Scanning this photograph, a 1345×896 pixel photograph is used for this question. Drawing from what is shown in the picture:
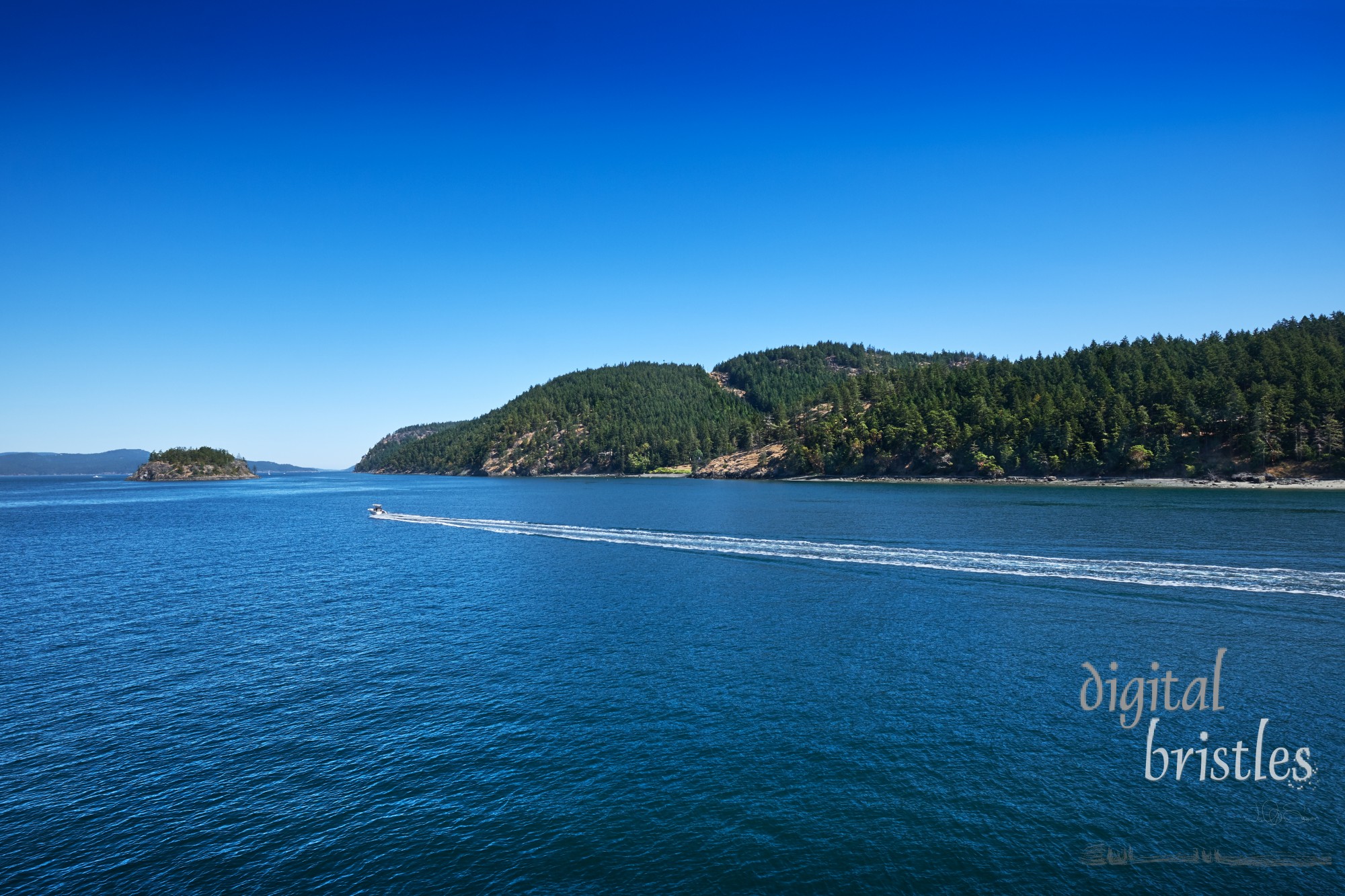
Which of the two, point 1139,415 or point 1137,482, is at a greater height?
point 1139,415

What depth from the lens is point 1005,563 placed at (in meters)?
49.9

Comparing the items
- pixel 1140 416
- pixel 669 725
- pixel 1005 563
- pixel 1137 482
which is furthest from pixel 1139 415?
pixel 669 725

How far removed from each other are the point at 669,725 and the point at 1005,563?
37.7 meters

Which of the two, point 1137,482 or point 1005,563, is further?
point 1137,482

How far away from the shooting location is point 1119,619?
35438 millimetres

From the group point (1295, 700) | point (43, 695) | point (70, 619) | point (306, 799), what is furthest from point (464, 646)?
point (1295, 700)

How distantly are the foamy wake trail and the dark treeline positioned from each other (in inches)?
4151

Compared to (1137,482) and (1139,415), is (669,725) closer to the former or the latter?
(1137,482)

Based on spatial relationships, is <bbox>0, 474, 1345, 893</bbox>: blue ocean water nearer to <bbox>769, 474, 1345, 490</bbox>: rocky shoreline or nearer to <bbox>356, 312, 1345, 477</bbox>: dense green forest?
<bbox>769, 474, 1345, 490</bbox>: rocky shoreline

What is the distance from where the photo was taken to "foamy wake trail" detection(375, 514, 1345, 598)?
40938 millimetres

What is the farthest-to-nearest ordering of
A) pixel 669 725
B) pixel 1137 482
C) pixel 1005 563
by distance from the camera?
1. pixel 1137 482
2. pixel 1005 563
3. pixel 669 725

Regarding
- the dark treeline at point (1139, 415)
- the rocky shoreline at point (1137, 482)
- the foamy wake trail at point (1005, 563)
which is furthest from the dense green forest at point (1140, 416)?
the foamy wake trail at point (1005, 563)

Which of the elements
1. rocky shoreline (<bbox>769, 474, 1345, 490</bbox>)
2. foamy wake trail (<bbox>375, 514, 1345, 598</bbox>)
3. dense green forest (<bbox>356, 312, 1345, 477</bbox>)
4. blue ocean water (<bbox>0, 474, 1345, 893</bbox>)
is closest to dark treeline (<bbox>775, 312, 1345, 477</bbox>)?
dense green forest (<bbox>356, 312, 1345, 477</bbox>)

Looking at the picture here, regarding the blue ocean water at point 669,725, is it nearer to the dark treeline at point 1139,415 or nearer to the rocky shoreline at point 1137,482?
the rocky shoreline at point 1137,482
